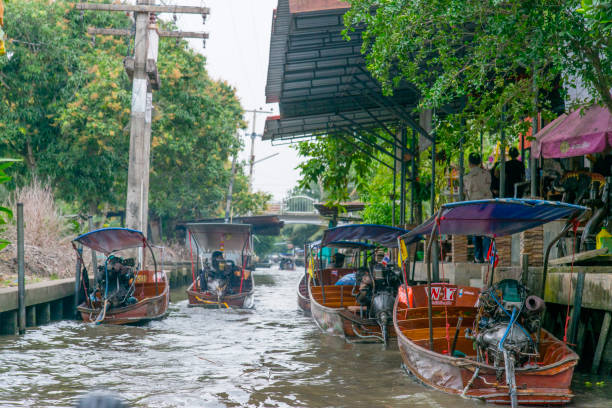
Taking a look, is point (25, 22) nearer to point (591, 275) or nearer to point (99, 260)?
point (99, 260)

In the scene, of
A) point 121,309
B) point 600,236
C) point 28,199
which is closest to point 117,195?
point 28,199

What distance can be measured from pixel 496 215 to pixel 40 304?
1026cm

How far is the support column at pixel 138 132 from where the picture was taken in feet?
57.3

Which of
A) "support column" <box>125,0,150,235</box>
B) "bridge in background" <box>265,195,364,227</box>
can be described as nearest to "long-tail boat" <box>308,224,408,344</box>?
"support column" <box>125,0,150,235</box>

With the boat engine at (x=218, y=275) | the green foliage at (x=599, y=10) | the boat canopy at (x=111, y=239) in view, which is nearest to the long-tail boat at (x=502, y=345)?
the green foliage at (x=599, y=10)

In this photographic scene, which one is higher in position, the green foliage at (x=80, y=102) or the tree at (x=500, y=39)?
the green foliage at (x=80, y=102)

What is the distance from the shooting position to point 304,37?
1095 centimetres

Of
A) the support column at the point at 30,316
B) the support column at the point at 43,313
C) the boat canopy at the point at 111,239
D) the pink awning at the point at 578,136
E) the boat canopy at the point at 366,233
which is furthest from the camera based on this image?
the boat canopy at the point at 111,239

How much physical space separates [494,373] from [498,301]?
83cm

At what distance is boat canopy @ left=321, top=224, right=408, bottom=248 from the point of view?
12.9m

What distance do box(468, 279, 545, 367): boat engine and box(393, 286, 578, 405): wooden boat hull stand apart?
20 cm

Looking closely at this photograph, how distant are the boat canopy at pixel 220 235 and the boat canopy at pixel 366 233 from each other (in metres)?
7.74

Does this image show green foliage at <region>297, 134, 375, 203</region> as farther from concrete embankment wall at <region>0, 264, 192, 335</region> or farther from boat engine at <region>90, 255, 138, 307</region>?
concrete embankment wall at <region>0, 264, 192, 335</region>

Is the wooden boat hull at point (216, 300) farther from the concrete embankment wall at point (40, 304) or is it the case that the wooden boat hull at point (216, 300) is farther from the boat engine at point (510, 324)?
the boat engine at point (510, 324)
